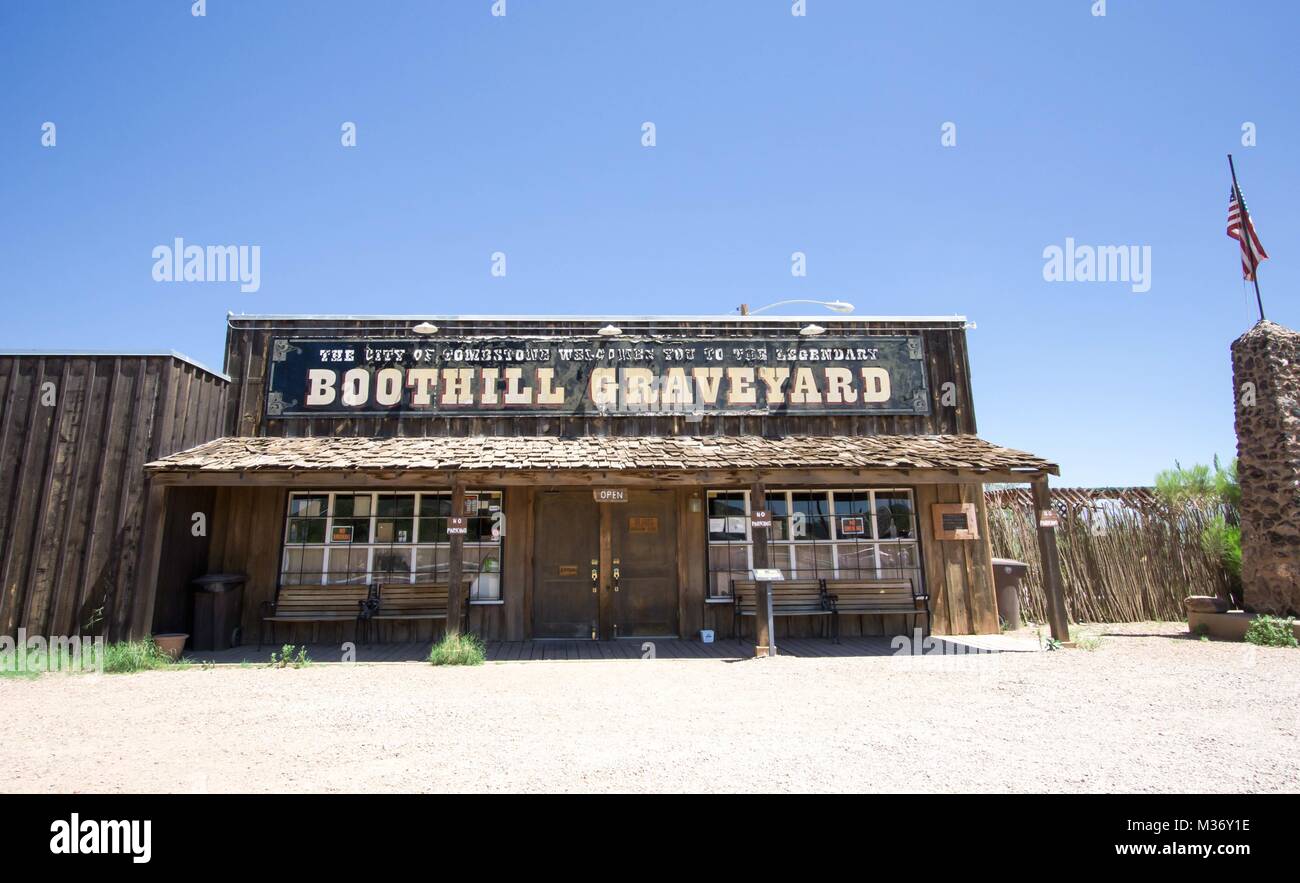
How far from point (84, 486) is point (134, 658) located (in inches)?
114

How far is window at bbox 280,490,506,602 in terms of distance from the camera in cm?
1100

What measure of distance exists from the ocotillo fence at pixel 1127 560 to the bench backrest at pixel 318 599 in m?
12.0

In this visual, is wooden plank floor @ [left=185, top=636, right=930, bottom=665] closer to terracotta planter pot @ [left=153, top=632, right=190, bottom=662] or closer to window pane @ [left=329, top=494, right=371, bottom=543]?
terracotta planter pot @ [left=153, top=632, right=190, bottom=662]

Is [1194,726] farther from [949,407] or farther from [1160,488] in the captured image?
[1160,488]

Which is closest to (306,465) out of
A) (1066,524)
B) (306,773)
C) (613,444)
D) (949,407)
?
(613,444)

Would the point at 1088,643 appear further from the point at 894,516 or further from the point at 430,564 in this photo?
the point at 430,564

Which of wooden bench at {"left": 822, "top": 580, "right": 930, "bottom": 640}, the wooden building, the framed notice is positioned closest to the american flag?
the wooden building

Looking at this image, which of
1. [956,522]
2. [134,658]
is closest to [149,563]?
[134,658]

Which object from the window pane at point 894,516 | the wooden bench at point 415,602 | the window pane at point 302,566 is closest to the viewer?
the wooden bench at point 415,602

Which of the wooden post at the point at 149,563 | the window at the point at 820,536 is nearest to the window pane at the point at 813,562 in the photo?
the window at the point at 820,536

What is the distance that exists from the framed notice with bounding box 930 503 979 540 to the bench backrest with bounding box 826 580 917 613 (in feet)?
3.63

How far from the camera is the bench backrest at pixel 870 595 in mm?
11180

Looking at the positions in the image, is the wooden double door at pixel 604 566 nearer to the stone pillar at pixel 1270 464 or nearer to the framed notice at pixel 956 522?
the framed notice at pixel 956 522

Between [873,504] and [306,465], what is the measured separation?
8937mm
